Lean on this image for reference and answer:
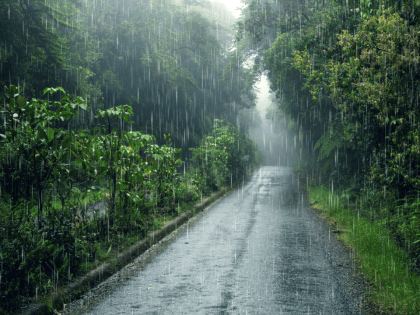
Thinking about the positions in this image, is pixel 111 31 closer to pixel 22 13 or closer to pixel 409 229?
pixel 22 13

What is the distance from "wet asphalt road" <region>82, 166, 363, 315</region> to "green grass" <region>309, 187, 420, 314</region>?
0.33m

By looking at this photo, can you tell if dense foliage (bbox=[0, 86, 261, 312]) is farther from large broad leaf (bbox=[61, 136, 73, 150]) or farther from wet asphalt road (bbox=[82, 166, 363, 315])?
wet asphalt road (bbox=[82, 166, 363, 315])

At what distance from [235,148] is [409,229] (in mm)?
15963

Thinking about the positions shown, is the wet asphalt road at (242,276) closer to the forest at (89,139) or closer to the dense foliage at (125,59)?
the forest at (89,139)

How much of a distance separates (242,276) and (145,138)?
320cm

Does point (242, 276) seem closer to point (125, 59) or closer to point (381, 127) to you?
point (381, 127)

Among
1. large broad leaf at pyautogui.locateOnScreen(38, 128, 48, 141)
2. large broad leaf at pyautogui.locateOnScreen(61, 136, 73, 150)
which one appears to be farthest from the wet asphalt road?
large broad leaf at pyautogui.locateOnScreen(38, 128, 48, 141)

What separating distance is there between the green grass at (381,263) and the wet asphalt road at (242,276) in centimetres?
33

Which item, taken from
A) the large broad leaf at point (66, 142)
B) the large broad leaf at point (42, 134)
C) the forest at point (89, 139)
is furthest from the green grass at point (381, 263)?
the large broad leaf at point (42, 134)

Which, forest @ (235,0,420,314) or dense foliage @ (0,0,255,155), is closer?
forest @ (235,0,420,314)

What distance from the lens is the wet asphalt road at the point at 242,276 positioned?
160 inches

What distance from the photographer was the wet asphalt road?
13.3ft

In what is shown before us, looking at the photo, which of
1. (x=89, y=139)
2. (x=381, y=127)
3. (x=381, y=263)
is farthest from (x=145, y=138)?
(x=381, y=127)

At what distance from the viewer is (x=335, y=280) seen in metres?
4.93
